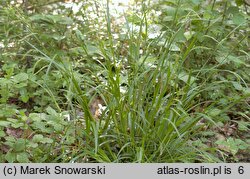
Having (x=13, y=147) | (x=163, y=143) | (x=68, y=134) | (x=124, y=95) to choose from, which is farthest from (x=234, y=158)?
(x=13, y=147)

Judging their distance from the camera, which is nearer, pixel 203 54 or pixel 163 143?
pixel 163 143

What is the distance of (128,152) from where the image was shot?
2.46 m

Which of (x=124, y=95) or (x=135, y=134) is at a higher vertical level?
(x=124, y=95)

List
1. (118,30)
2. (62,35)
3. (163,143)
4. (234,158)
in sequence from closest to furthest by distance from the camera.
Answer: (163,143) < (234,158) < (62,35) < (118,30)

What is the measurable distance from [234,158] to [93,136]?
889 millimetres
